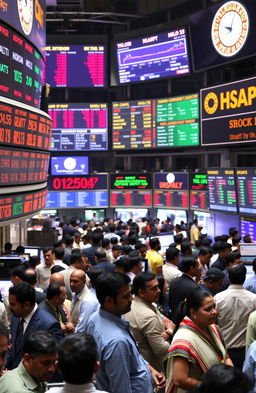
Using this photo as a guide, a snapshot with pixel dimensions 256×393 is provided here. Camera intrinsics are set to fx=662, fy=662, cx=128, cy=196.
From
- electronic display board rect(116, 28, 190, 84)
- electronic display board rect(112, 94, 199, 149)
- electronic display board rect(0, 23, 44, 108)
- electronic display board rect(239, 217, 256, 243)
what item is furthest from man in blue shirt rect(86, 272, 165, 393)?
electronic display board rect(116, 28, 190, 84)

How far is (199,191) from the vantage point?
1753cm

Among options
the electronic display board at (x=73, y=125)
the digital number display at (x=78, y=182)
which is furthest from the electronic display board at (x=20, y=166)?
the electronic display board at (x=73, y=125)

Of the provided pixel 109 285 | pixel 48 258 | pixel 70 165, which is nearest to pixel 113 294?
pixel 109 285

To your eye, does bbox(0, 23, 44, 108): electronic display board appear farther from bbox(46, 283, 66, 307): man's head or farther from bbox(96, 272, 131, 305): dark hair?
bbox(96, 272, 131, 305): dark hair

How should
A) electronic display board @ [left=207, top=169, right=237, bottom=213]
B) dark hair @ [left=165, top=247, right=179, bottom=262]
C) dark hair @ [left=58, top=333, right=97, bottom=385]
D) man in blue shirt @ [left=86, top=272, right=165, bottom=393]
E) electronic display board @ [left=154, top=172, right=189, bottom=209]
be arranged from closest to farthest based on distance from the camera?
1. dark hair @ [left=58, top=333, right=97, bottom=385]
2. man in blue shirt @ [left=86, top=272, right=165, bottom=393]
3. dark hair @ [left=165, top=247, right=179, bottom=262]
4. electronic display board @ [left=207, top=169, right=237, bottom=213]
5. electronic display board @ [left=154, top=172, right=189, bottom=209]

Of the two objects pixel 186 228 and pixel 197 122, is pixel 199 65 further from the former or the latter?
pixel 186 228

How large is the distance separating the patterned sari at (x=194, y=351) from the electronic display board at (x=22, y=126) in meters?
3.60

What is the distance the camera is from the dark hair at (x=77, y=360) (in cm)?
297

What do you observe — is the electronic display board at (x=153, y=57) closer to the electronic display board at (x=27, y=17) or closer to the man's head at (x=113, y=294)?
the electronic display board at (x=27, y=17)

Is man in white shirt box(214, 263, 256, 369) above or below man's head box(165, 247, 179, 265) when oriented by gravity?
below

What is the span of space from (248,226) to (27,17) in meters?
7.61

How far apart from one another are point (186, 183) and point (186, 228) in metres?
1.61

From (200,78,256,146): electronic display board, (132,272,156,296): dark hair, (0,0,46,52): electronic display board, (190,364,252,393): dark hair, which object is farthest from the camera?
(200,78,256,146): electronic display board

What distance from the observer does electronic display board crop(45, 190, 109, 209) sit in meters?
20.2
